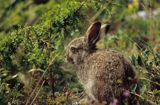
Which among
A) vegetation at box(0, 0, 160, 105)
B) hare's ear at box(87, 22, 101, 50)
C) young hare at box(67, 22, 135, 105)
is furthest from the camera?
hare's ear at box(87, 22, 101, 50)

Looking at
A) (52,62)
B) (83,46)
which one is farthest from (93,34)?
(52,62)

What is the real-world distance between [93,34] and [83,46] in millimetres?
207

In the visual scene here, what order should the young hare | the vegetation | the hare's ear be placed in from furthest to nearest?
the hare's ear
the vegetation
the young hare

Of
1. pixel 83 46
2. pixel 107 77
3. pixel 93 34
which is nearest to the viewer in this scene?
pixel 107 77

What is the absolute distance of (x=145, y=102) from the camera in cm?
625

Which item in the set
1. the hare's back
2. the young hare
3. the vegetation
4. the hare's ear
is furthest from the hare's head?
the hare's back

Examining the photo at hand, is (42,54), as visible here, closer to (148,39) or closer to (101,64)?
(101,64)

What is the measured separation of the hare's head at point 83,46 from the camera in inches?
273

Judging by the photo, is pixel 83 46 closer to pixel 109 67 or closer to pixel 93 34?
pixel 93 34

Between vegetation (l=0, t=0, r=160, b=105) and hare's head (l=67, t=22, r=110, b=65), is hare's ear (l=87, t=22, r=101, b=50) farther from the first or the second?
vegetation (l=0, t=0, r=160, b=105)

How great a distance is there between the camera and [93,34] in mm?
6992

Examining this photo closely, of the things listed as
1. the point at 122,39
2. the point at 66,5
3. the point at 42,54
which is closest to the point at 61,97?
the point at 42,54

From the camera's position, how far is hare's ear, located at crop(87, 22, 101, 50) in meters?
6.88

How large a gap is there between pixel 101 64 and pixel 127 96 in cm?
42
